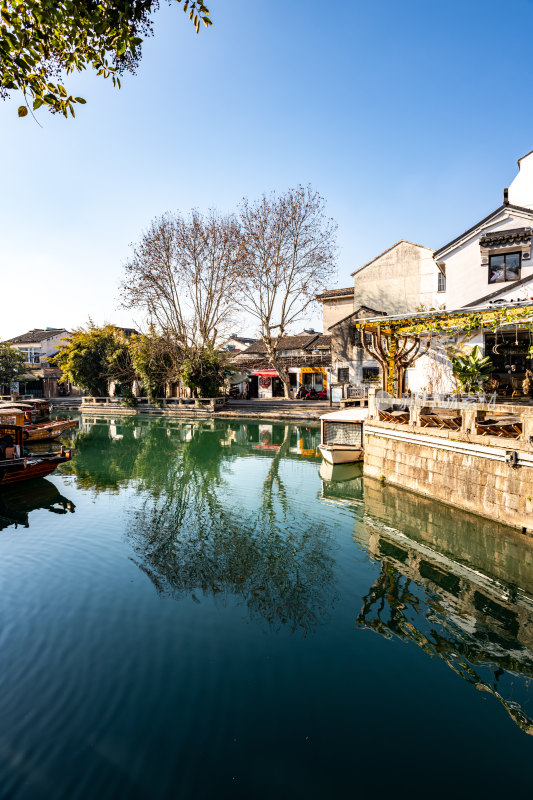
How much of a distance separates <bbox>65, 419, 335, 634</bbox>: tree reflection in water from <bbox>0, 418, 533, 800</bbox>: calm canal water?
5cm

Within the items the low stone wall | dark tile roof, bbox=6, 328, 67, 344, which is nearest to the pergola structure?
the low stone wall

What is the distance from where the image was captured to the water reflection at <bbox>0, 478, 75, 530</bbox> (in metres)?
10.9

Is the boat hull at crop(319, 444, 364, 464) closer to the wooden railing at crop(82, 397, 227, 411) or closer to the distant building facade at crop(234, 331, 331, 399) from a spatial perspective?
the wooden railing at crop(82, 397, 227, 411)

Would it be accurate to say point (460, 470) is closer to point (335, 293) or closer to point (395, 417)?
point (395, 417)

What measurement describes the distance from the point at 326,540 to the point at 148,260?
2840cm

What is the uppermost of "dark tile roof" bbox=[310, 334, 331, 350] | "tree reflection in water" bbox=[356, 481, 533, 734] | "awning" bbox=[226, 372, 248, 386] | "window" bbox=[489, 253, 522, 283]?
"window" bbox=[489, 253, 522, 283]

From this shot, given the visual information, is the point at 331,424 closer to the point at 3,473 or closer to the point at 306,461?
the point at 306,461

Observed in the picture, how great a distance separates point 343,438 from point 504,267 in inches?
472

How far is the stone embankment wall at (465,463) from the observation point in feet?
28.8

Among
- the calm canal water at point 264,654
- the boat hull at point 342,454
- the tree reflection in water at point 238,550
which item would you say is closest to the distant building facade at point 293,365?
the boat hull at point 342,454

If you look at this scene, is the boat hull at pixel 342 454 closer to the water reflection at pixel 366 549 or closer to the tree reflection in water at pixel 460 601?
the water reflection at pixel 366 549

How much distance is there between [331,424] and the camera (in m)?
16.3

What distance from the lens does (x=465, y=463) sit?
1020 centimetres

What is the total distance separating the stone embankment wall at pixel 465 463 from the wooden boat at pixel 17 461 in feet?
34.8
